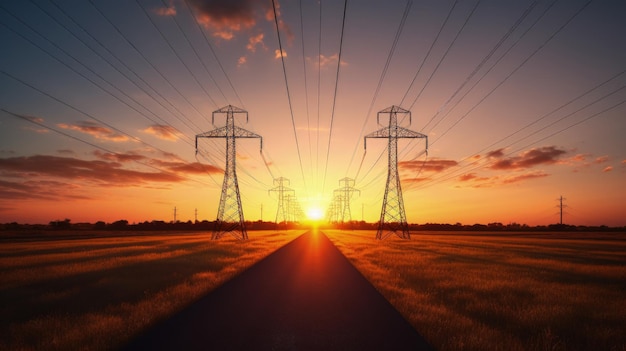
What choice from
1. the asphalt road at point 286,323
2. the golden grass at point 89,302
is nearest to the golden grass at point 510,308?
the asphalt road at point 286,323

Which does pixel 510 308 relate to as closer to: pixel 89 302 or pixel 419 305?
pixel 419 305

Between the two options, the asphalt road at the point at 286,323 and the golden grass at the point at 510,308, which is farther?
the golden grass at the point at 510,308

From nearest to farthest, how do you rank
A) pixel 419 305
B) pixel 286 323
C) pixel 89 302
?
A: pixel 286 323 < pixel 419 305 < pixel 89 302

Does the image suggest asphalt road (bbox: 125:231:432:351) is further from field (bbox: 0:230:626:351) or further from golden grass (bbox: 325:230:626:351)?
golden grass (bbox: 325:230:626:351)

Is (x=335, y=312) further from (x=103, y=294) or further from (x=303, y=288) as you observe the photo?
(x=103, y=294)

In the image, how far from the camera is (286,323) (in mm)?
7762

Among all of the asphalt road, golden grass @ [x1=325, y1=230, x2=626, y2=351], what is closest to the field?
golden grass @ [x1=325, y1=230, x2=626, y2=351]

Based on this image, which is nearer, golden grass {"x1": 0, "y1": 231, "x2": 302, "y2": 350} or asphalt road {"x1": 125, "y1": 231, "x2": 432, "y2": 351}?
asphalt road {"x1": 125, "y1": 231, "x2": 432, "y2": 351}

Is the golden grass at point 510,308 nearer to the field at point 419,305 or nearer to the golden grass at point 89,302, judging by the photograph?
the field at point 419,305

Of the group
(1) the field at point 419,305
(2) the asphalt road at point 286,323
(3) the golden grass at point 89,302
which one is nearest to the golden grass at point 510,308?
(1) the field at point 419,305

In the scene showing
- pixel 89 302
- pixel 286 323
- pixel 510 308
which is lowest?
pixel 89 302

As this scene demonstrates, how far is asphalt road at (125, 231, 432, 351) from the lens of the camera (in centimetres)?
641

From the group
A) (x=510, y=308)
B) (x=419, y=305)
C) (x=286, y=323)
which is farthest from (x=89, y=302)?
(x=510, y=308)

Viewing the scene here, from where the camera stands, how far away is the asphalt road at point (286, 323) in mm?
6406
